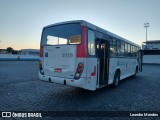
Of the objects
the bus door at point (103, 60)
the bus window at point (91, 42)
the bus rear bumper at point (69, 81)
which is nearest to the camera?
the bus rear bumper at point (69, 81)

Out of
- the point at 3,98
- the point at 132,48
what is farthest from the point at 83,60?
the point at 132,48

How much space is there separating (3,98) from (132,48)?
33.1ft

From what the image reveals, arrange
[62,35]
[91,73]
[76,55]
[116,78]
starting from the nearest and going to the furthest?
[76,55]
[91,73]
[62,35]
[116,78]

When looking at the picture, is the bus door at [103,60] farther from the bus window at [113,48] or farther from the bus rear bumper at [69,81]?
the bus rear bumper at [69,81]

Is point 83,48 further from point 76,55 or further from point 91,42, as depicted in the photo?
point 91,42

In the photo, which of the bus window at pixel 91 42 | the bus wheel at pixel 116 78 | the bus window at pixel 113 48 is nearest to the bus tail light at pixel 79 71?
the bus window at pixel 91 42

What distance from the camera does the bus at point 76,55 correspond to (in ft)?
21.0

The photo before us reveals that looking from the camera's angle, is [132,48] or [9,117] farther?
[132,48]

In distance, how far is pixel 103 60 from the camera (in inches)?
320

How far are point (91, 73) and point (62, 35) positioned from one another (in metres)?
2.09

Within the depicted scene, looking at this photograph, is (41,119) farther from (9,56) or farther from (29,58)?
(29,58)

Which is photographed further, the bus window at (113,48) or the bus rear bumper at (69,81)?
the bus window at (113,48)

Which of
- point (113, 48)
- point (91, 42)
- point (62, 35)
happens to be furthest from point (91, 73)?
point (113, 48)

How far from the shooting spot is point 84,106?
6207mm
